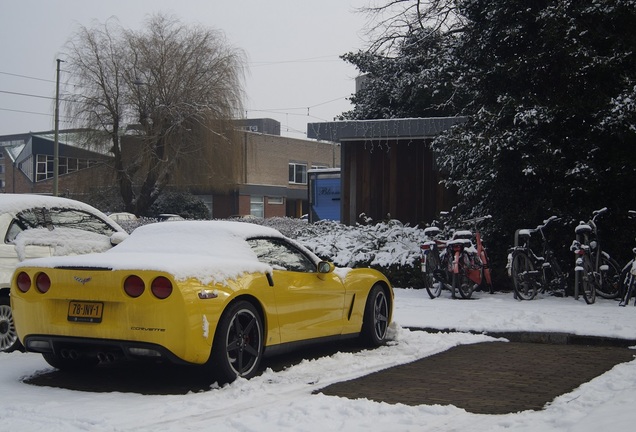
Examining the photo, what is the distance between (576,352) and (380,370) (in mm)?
2623

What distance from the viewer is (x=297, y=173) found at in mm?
71812

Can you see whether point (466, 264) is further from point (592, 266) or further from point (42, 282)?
point (42, 282)

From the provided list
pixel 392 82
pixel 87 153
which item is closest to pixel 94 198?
pixel 87 153

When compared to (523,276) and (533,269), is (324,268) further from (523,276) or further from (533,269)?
(533,269)

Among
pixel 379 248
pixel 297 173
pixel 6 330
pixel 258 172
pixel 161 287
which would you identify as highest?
pixel 297 173

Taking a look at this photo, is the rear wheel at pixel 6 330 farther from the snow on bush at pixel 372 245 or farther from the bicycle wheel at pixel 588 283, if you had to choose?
the bicycle wheel at pixel 588 283

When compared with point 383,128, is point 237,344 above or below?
below

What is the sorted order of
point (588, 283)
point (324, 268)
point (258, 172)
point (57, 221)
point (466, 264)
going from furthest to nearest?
point (258, 172)
point (466, 264)
point (588, 283)
point (57, 221)
point (324, 268)

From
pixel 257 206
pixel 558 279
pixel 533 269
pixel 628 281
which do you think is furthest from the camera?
pixel 257 206

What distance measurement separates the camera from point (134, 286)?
21.9ft

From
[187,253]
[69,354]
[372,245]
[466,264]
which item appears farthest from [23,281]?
[372,245]

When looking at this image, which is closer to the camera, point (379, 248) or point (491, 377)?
point (491, 377)

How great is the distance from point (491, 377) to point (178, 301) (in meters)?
2.90

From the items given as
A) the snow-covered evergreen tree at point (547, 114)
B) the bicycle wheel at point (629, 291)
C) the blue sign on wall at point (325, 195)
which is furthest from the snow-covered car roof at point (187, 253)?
the blue sign on wall at point (325, 195)
